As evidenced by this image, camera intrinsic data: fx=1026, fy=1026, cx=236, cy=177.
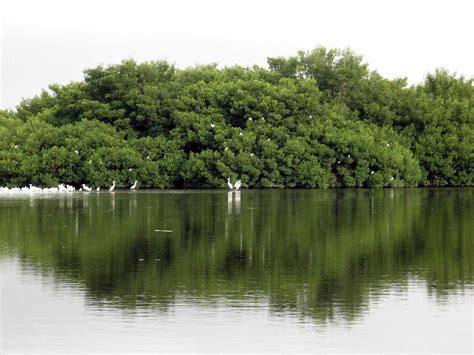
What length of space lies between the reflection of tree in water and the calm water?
0.12 ft

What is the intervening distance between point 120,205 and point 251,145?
2102 cm

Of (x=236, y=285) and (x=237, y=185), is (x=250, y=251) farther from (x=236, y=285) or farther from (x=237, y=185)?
(x=237, y=185)

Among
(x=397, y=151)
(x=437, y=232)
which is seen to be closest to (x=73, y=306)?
(x=437, y=232)

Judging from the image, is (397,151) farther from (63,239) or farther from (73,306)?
(73,306)

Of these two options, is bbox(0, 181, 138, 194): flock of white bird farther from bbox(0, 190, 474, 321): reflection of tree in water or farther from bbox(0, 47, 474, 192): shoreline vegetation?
bbox(0, 190, 474, 321): reflection of tree in water

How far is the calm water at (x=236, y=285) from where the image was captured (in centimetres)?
1135

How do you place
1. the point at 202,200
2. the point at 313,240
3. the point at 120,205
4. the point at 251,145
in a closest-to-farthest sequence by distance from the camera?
the point at 313,240 → the point at 120,205 → the point at 202,200 → the point at 251,145

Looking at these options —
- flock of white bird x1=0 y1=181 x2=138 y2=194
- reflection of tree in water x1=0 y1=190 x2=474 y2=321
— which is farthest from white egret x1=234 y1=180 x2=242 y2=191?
reflection of tree in water x1=0 y1=190 x2=474 y2=321

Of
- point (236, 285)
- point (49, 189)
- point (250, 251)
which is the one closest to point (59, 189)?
point (49, 189)

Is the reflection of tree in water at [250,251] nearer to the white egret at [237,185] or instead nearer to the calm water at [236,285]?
the calm water at [236,285]

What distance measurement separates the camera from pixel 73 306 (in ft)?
43.5

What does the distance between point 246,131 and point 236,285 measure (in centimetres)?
4313

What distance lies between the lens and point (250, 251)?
779 inches

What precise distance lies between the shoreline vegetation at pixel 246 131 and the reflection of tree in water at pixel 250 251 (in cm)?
2158
